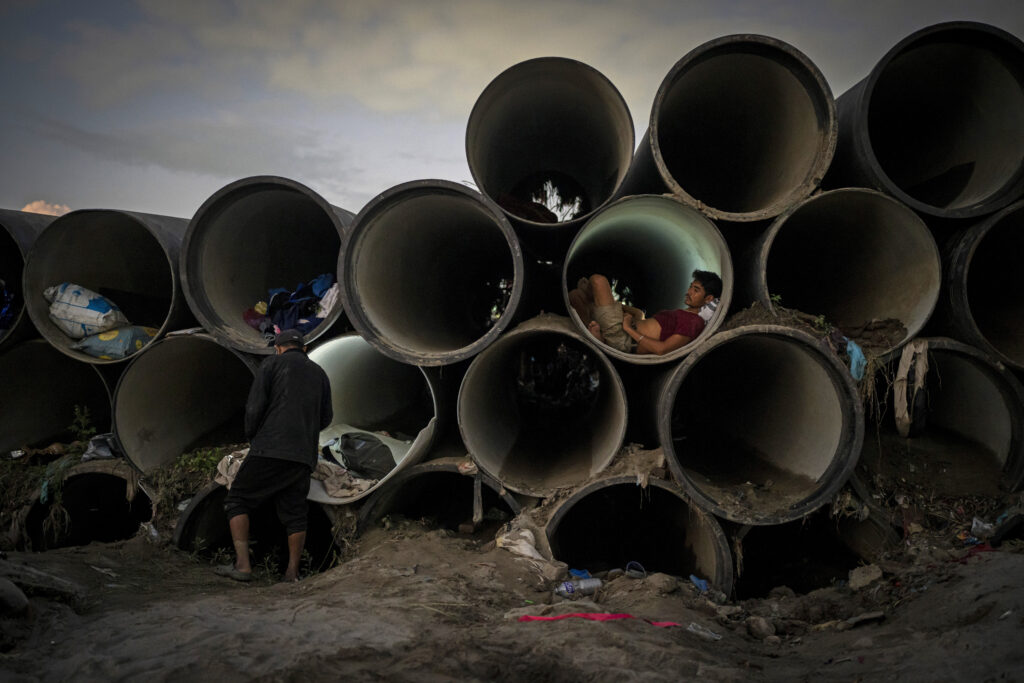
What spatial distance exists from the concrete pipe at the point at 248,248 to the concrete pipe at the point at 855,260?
3.32 metres

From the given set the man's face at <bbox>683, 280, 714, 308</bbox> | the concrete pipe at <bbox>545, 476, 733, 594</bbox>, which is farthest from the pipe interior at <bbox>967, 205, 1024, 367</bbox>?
the concrete pipe at <bbox>545, 476, 733, 594</bbox>

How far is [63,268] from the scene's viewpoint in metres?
4.77

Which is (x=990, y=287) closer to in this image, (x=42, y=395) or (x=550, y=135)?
(x=550, y=135)

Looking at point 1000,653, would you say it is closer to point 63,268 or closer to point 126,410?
point 126,410

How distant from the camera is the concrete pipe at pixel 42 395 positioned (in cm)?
504

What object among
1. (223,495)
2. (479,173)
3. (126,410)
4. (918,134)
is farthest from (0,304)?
(918,134)

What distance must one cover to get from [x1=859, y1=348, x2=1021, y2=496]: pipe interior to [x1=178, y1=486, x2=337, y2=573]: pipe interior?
4004 millimetres

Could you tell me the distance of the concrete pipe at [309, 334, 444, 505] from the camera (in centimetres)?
405

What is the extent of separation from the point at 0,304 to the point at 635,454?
17.9 feet

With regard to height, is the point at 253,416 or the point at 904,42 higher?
the point at 904,42

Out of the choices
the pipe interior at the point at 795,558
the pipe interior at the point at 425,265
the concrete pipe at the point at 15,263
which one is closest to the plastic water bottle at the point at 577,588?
the pipe interior at the point at 795,558

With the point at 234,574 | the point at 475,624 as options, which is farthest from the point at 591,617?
the point at 234,574

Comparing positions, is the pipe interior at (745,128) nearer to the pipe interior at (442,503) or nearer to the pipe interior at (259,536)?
the pipe interior at (442,503)

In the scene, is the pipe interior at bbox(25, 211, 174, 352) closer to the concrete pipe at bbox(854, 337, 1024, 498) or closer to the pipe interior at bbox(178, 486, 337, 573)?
the pipe interior at bbox(178, 486, 337, 573)
